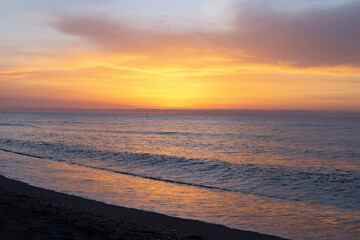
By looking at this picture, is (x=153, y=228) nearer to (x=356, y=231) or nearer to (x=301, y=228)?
(x=301, y=228)

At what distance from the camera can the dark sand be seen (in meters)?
6.88

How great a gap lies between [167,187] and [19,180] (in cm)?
759

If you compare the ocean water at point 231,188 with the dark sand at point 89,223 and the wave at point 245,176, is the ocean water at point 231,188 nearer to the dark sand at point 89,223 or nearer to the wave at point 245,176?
the wave at point 245,176

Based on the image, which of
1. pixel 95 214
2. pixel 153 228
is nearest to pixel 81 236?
pixel 153 228

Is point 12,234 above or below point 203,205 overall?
above

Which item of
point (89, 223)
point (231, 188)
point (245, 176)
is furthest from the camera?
point (245, 176)

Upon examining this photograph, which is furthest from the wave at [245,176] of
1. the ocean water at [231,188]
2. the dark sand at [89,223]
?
the dark sand at [89,223]

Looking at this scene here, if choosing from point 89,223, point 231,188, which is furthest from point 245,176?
point 89,223

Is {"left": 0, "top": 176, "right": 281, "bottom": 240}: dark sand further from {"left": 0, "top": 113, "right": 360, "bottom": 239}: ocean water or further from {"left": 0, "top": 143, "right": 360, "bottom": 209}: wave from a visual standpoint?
{"left": 0, "top": 143, "right": 360, "bottom": 209}: wave

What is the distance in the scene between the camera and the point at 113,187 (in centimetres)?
1409

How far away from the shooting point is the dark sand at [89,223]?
688cm

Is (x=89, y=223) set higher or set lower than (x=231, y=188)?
higher

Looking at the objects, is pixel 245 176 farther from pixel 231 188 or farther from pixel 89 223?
pixel 89 223

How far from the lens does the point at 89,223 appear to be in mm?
7934
